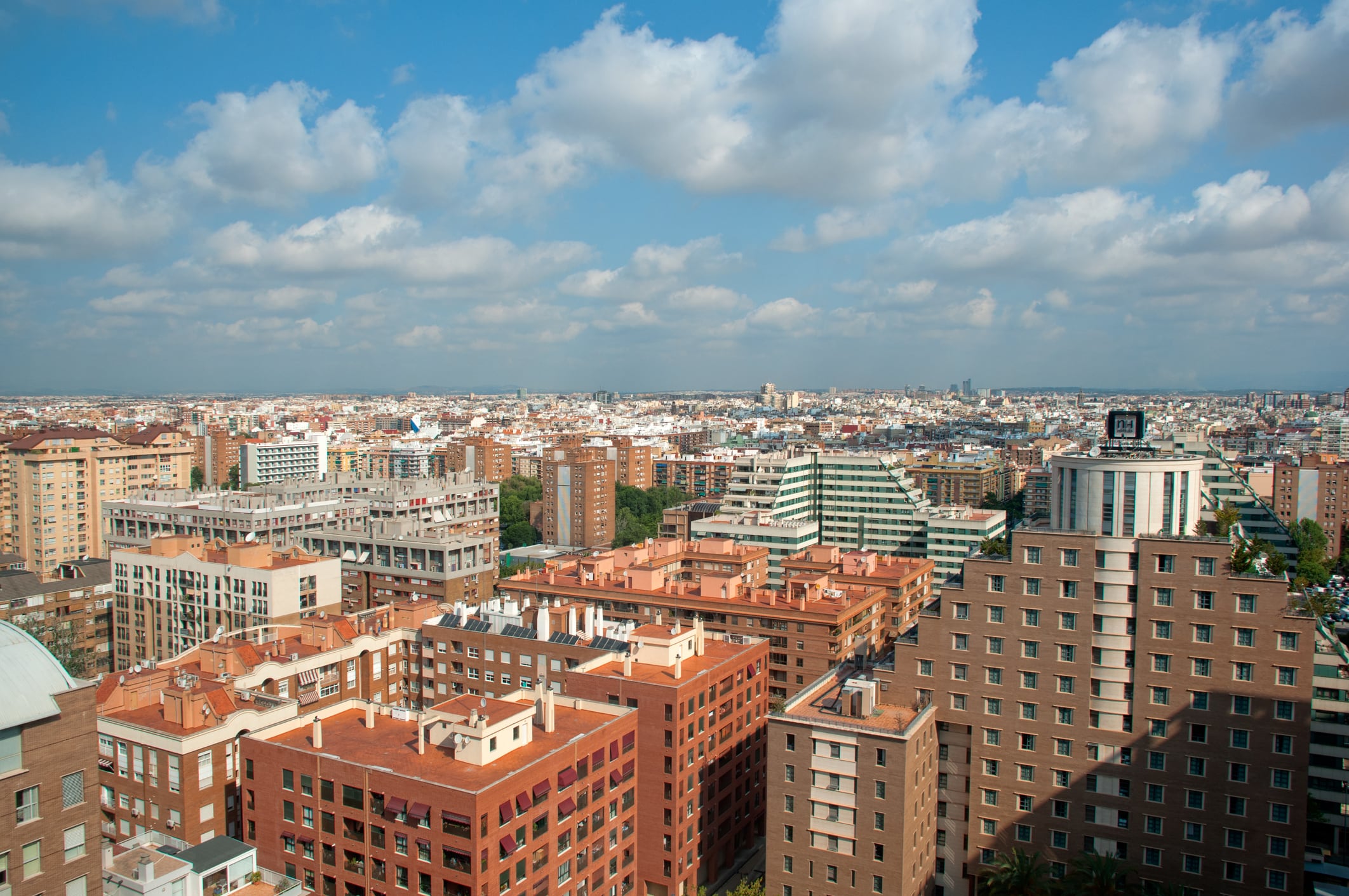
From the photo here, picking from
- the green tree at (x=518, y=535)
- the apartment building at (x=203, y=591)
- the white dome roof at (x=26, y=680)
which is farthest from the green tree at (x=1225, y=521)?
the green tree at (x=518, y=535)

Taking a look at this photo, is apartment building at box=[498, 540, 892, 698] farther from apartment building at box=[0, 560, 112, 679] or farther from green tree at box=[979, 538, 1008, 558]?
apartment building at box=[0, 560, 112, 679]

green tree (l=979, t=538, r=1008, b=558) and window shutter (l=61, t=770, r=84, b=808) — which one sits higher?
green tree (l=979, t=538, r=1008, b=558)

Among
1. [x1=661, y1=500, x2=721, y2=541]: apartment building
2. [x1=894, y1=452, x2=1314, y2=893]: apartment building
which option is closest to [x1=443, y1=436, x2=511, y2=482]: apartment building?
[x1=661, y1=500, x2=721, y2=541]: apartment building

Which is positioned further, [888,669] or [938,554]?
[938,554]

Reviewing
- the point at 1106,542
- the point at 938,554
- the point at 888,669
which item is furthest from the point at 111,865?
the point at 938,554

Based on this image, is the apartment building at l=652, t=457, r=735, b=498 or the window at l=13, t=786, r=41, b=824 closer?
the window at l=13, t=786, r=41, b=824

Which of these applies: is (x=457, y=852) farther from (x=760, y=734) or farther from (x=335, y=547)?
(x=335, y=547)

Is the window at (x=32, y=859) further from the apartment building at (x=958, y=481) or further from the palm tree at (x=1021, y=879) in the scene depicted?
the apartment building at (x=958, y=481)
